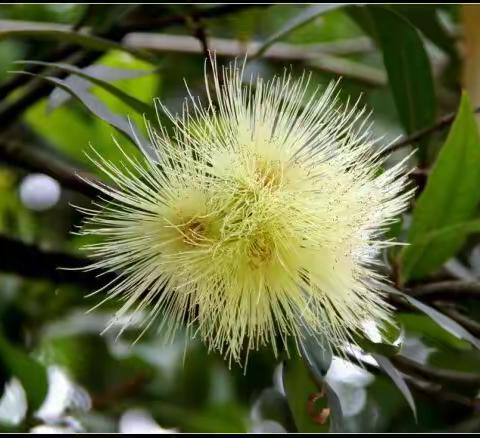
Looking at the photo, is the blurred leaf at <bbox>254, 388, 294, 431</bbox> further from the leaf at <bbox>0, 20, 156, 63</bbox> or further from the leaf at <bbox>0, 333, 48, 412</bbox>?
the leaf at <bbox>0, 20, 156, 63</bbox>

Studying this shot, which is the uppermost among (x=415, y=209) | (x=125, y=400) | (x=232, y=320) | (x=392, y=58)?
(x=392, y=58)

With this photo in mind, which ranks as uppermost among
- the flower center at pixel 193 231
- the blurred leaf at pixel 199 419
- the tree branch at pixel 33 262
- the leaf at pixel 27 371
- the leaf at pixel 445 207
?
the leaf at pixel 445 207

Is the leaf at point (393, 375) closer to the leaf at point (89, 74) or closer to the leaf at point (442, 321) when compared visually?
the leaf at point (442, 321)

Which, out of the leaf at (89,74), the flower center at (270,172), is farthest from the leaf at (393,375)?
the leaf at (89,74)

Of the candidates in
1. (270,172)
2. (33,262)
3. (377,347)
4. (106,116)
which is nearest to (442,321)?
(377,347)

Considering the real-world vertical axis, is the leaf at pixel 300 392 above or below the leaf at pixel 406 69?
below

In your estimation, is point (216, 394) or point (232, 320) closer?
point (232, 320)

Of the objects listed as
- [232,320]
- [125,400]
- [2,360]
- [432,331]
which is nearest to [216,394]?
[125,400]

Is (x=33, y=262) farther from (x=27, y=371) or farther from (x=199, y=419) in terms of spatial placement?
(x=199, y=419)

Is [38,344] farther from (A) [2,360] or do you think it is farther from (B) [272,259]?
(B) [272,259]
